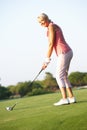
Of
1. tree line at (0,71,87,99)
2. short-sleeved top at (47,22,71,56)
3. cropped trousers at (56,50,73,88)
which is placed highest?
tree line at (0,71,87,99)

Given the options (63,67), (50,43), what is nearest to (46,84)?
(50,43)

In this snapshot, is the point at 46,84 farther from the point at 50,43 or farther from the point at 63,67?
the point at 63,67

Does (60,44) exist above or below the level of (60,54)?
above

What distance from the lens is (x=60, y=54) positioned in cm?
599

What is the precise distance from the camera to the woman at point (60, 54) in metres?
5.98

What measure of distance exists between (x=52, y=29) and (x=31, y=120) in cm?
233

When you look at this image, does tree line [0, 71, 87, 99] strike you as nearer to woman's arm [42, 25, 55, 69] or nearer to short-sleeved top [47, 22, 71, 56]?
woman's arm [42, 25, 55, 69]

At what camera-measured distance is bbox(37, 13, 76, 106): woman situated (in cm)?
598

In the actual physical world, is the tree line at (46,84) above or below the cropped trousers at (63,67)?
above

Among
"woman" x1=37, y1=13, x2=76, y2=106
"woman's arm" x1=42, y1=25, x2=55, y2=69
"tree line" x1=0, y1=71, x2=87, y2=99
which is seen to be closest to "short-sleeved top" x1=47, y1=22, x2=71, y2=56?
"woman" x1=37, y1=13, x2=76, y2=106

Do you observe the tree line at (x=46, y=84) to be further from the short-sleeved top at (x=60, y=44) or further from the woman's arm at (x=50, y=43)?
the short-sleeved top at (x=60, y=44)

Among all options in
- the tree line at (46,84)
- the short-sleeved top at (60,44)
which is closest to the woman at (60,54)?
the short-sleeved top at (60,44)

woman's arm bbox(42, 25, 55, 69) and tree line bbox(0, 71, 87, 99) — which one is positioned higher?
tree line bbox(0, 71, 87, 99)

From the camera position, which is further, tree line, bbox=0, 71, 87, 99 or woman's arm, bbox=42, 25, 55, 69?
tree line, bbox=0, 71, 87, 99
